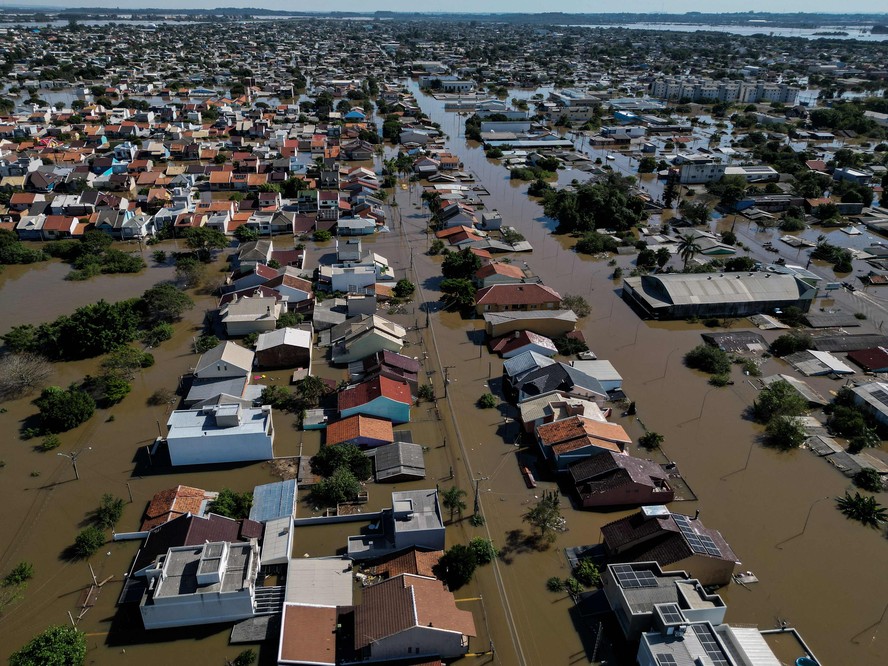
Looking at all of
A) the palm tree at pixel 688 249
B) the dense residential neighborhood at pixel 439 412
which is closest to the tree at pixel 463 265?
the dense residential neighborhood at pixel 439 412

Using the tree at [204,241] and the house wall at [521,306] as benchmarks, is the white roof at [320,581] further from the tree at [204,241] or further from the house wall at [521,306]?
the tree at [204,241]

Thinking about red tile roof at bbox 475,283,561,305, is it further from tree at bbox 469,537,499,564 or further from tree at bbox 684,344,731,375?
tree at bbox 469,537,499,564

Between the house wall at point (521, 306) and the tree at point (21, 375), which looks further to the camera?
the house wall at point (521, 306)

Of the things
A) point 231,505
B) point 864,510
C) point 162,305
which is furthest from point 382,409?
point 864,510

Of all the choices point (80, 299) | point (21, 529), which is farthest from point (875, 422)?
point (80, 299)

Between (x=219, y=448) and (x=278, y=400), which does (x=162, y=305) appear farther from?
(x=219, y=448)

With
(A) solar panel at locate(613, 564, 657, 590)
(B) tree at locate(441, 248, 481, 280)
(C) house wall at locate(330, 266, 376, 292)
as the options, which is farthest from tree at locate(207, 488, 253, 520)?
(B) tree at locate(441, 248, 481, 280)

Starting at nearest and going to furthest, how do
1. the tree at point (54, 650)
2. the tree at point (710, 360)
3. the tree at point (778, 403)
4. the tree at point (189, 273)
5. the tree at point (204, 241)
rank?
the tree at point (54, 650) < the tree at point (778, 403) < the tree at point (710, 360) < the tree at point (189, 273) < the tree at point (204, 241)

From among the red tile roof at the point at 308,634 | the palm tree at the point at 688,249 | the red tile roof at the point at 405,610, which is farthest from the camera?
the palm tree at the point at 688,249
